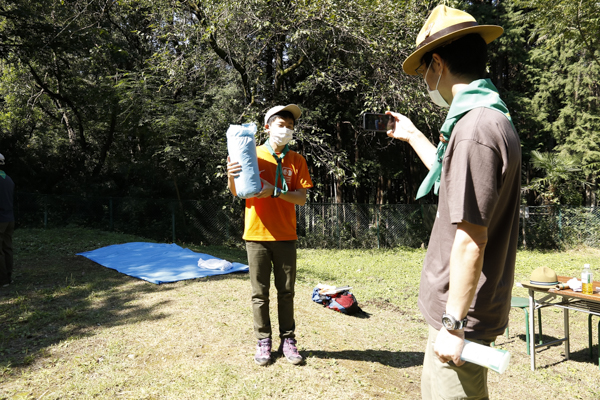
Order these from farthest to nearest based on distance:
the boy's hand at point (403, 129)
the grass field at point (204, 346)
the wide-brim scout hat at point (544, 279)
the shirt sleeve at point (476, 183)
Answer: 1. the wide-brim scout hat at point (544, 279)
2. the grass field at point (204, 346)
3. the boy's hand at point (403, 129)
4. the shirt sleeve at point (476, 183)

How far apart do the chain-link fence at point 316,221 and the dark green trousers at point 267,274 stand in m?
9.41

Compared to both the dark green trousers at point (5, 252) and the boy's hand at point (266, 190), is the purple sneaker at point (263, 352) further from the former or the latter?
the dark green trousers at point (5, 252)

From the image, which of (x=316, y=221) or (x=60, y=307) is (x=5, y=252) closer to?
(x=60, y=307)

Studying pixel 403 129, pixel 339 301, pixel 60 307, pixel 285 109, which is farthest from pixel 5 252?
pixel 403 129

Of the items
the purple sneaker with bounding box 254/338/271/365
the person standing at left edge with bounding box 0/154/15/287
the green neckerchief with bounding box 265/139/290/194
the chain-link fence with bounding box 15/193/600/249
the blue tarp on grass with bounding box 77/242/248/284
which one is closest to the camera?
the green neckerchief with bounding box 265/139/290/194

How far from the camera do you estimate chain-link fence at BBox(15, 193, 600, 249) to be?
13.2 metres

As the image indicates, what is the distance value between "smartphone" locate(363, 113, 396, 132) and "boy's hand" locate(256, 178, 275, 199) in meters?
1.11

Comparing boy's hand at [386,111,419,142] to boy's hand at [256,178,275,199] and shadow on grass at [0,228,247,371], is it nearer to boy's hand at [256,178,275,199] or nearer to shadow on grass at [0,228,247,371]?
boy's hand at [256,178,275,199]

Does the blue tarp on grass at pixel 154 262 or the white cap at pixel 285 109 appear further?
the blue tarp on grass at pixel 154 262

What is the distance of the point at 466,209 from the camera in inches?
52.7

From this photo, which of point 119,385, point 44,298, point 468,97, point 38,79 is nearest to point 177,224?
point 38,79

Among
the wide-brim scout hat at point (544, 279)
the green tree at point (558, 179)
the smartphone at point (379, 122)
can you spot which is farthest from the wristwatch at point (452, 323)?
the green tree at point (558, 179)

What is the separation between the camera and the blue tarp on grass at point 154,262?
276 inches

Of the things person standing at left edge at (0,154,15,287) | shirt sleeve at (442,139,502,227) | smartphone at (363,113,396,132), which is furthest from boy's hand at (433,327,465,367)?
person standing at left edge at (0,154,15,287)
